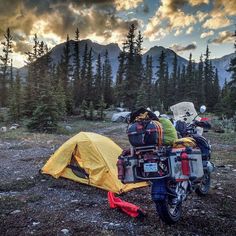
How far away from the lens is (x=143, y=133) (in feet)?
20.9

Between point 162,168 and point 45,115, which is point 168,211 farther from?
point 45,115

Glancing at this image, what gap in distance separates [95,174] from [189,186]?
297 centimetres

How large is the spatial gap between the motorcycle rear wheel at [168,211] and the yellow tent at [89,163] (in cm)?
225

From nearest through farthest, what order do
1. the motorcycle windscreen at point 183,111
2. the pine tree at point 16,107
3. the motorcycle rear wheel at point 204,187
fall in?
the motorcycle rear wheel at point 204,187 < the motorcycle windscreen at point 183,111 < the pine tree at point 16,107

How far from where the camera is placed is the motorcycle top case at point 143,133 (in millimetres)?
6344

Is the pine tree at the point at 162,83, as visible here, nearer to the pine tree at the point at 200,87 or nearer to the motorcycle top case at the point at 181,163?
the pine tree at the point at 200,87

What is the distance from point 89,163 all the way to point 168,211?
12.4ft

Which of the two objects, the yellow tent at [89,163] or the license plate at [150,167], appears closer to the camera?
the license plate at [150,167]

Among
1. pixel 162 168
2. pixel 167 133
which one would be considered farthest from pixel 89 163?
pixel 162 168

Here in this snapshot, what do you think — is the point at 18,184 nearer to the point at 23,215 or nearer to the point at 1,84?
the point at 23,215

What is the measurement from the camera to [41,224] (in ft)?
21.3

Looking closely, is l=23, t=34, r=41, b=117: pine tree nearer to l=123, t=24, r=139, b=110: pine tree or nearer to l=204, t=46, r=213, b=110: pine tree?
l=123, t=24, r=139, b=110: pine tree

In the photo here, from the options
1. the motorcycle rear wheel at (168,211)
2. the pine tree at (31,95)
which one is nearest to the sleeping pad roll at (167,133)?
the motorcycle rear wheel at (168,211)

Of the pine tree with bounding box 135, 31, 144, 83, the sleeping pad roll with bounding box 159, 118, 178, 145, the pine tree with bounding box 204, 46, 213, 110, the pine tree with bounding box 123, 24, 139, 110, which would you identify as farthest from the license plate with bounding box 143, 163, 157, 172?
the pine tree with bounding box 204, 46, 213, 110
